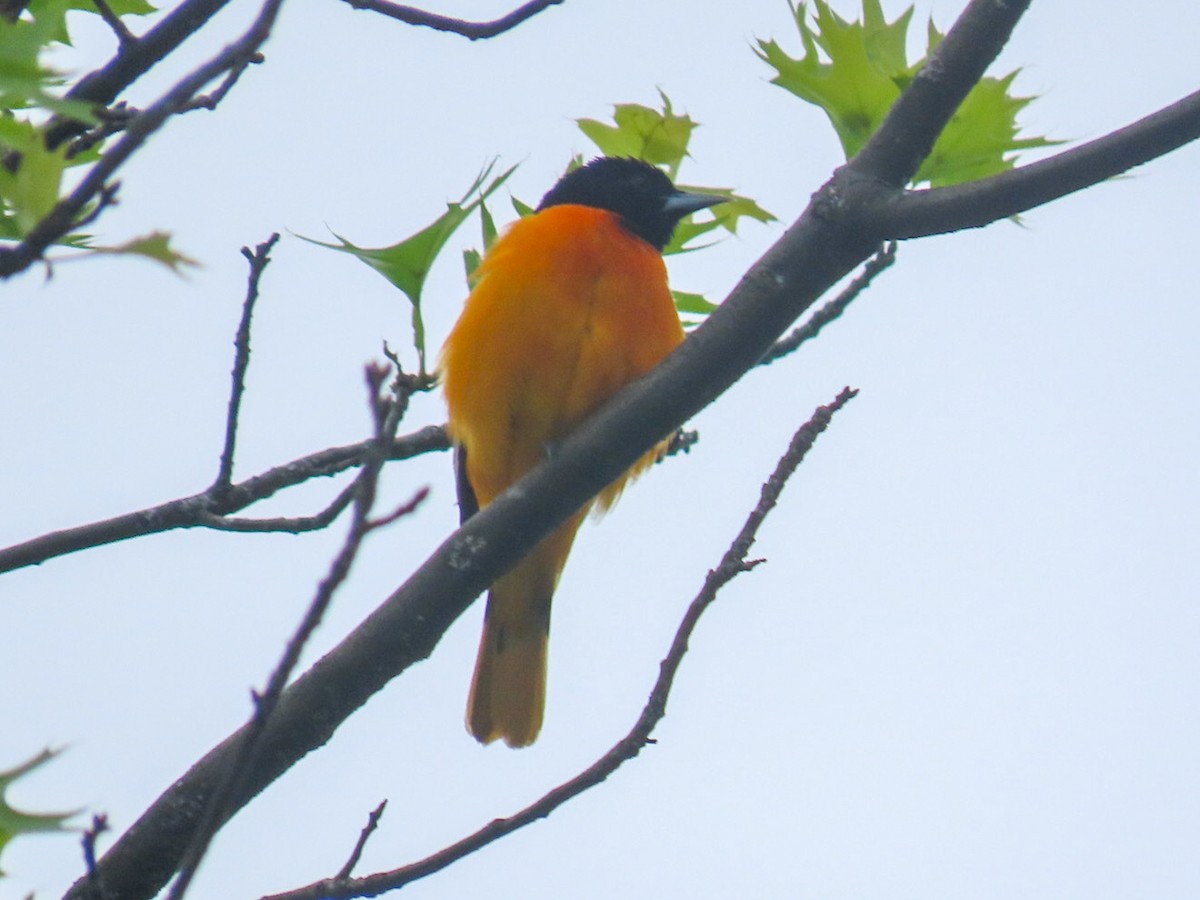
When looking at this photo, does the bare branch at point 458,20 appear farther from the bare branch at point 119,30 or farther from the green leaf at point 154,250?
the green leaf at point 154,250

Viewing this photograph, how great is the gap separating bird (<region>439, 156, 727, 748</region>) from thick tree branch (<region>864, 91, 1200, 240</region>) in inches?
48.6

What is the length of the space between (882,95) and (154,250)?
182 centimetres

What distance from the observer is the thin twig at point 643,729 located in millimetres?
2201

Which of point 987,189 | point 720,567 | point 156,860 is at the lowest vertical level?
point 156,860

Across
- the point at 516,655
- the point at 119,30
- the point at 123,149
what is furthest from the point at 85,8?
the point at 516,655

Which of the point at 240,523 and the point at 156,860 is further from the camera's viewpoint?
the point at 240,523

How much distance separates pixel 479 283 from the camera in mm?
4176

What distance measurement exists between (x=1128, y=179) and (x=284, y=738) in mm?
1730

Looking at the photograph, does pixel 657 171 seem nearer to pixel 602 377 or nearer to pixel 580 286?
pixel 580 286

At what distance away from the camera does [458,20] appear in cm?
270

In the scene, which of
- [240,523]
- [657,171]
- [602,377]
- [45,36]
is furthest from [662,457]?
[45,36]

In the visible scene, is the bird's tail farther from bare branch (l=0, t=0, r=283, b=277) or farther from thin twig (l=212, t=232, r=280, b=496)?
bare branch (l=0, t=0, r=283, b=277)

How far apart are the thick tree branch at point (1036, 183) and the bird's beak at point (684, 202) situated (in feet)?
6.34

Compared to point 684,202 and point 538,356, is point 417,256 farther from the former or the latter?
point 684,202
